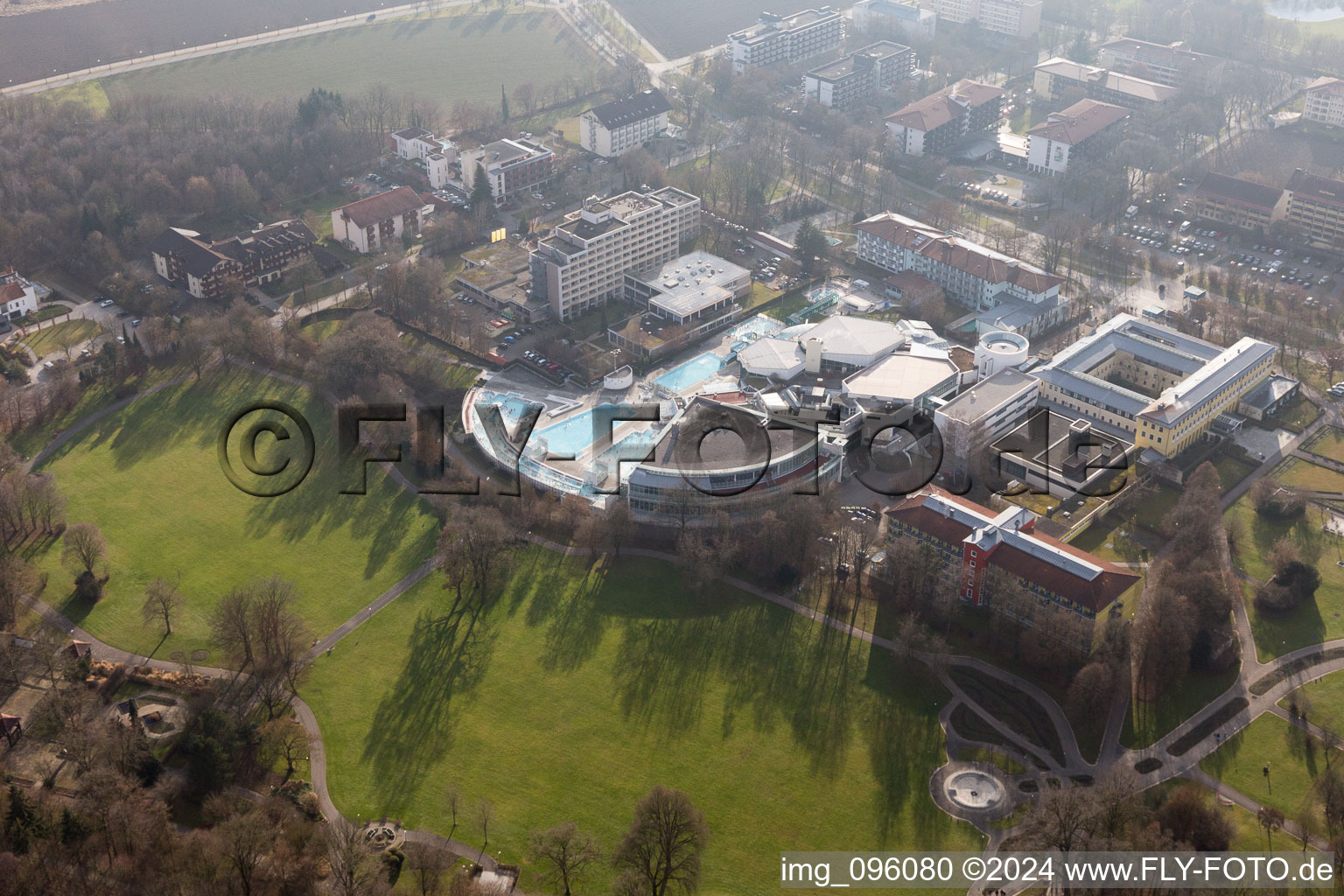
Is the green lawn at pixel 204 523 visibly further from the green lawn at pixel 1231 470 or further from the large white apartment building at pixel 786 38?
the large white apartment building at pixel 786 38

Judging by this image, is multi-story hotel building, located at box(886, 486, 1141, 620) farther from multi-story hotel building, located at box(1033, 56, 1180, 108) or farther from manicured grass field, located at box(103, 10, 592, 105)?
manicured grass field, located at box(103, 10, 592, 105)

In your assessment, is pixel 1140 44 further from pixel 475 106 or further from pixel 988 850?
pixel 988 850

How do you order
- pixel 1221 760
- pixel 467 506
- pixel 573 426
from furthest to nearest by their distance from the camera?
1. pixel 573 426
2. pixel 467 506
3. pixel 1221 760

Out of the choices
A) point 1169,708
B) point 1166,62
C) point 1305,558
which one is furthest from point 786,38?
point 1169,708

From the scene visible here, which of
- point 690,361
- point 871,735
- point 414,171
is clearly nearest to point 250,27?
point 414,171

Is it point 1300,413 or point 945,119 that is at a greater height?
point 945,119

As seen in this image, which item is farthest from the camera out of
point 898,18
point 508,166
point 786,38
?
point 898,18

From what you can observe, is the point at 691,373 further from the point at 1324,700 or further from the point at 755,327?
the point at 1324,700
